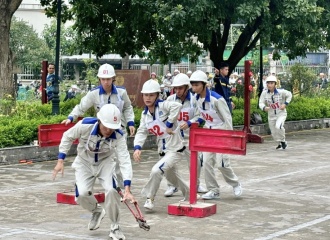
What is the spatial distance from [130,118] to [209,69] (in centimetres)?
3556

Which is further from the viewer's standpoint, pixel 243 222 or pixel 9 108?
pixel 9 108

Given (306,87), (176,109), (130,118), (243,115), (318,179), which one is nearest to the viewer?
(176,109)

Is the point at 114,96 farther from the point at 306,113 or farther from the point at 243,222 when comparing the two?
the point at 306,113

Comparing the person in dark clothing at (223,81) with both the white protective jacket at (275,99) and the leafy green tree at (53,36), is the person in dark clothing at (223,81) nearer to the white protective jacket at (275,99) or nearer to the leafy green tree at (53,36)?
the white protective jacket at (275,99)

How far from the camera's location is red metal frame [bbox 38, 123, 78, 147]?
42.5 feet

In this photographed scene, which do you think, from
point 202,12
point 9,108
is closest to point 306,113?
point 202,12

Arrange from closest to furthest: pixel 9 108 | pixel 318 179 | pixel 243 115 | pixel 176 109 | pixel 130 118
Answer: pixel 176 109 → pixel 130 118 → pixel 318 179 → pixel 9 108 → pixel 243 115

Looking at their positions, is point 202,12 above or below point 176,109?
above

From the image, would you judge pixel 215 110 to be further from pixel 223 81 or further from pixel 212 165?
pixel 223 81

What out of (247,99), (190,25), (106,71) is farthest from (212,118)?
(247,99)

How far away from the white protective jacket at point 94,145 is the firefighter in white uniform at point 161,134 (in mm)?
1539

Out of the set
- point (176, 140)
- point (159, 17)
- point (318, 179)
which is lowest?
point (318, 179)

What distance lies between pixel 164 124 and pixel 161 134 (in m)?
0.19

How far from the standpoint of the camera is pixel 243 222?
11.6 meters
